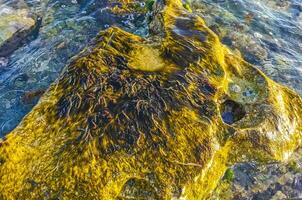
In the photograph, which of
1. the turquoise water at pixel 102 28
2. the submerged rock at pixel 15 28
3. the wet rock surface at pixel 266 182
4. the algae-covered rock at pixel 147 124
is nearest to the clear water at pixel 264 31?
the turquoise water at pixel 102 28

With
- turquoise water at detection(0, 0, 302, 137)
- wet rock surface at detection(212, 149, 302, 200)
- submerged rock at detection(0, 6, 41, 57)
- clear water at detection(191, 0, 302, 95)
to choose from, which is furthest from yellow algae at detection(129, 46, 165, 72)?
submerged rock at detection(0, 6, 41, 57)

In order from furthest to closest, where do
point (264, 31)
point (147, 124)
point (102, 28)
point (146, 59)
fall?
1. point (264, 31)
2. point (102, 28)
3. point (146, 59)
4. point (147, 124)

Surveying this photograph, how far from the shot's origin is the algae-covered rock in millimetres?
5230

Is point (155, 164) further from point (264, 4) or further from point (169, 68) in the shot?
point (264, 4)

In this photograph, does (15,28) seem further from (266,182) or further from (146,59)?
(266,182)

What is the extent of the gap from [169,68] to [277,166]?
2776mm

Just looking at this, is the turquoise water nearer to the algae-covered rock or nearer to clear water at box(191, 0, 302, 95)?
clear water at box(191, 0, 302, 95)

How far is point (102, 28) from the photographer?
9539 millimetres

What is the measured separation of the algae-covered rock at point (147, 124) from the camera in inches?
206

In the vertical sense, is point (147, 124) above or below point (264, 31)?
above

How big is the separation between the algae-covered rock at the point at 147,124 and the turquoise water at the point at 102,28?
1.74m

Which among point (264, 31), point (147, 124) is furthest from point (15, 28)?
point (264, 31)

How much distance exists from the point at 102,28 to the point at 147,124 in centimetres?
461

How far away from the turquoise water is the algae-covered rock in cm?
174
